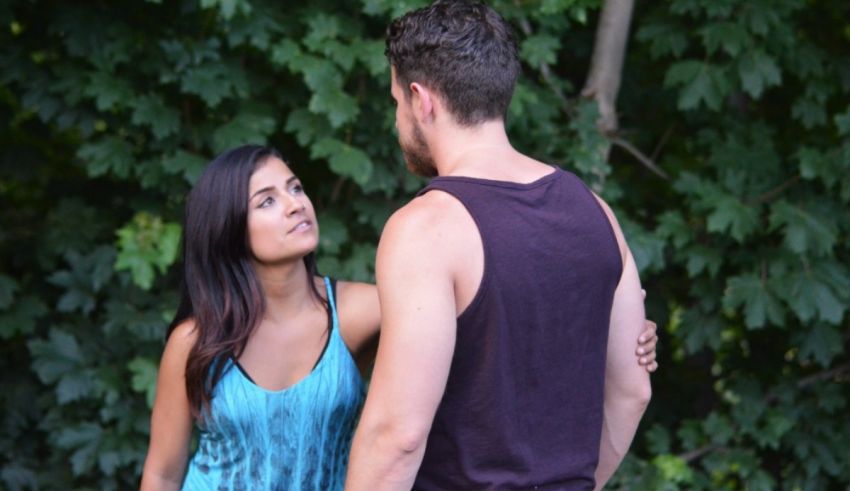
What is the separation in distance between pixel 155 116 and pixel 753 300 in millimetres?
2336

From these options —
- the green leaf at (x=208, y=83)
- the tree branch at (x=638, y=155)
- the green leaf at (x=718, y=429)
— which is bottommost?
the green leaf at (x=718, y=429)

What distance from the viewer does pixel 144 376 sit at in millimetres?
3928

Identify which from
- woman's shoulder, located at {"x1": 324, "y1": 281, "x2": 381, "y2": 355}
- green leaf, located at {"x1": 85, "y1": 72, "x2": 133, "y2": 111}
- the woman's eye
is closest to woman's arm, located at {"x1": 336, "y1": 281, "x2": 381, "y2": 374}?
woman's shoulder, located at {"x1": 324, "y1": 281, "x2": 381, "y2": 355}

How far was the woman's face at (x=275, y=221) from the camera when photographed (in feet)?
7.89

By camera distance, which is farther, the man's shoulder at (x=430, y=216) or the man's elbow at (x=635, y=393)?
the man's elbow at (x=635, y=393)

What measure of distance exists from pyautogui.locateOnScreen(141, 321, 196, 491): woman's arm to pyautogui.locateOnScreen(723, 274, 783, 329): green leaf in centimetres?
223

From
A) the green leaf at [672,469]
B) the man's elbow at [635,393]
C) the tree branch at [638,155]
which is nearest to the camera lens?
the man's elbow at [635,393]

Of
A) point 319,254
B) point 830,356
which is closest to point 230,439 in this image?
point 319,254

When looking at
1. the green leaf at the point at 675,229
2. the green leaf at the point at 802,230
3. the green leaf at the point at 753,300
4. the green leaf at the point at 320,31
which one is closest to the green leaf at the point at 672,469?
the green leaf at the point at 753,300

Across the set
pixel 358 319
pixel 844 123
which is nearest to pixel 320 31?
pixel 358 319

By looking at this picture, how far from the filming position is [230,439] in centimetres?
243

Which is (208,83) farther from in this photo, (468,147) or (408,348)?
(408,348)

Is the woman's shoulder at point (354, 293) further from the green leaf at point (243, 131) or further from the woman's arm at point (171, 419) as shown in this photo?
the green leaf at point (243, 131)

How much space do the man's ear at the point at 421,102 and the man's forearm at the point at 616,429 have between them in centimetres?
76
